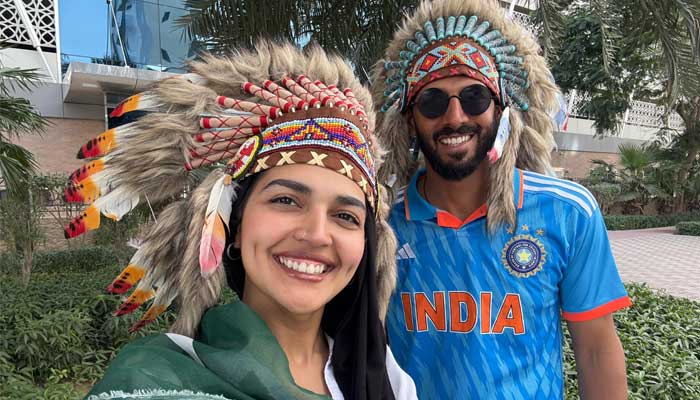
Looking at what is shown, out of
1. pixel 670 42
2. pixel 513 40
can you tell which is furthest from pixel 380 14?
pixel 513 40

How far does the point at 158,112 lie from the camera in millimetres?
1513

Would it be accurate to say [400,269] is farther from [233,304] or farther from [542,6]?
[542,6]

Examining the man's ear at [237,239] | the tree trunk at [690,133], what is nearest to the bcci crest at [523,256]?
the man's ear at [237,239]

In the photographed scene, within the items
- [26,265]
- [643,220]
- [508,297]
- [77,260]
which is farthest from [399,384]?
[643,220]

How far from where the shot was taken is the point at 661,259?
38.2ft

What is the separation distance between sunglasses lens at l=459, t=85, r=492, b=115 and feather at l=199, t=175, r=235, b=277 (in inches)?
37.1

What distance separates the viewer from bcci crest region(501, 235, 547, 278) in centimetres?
176

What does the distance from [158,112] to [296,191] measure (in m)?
0.52

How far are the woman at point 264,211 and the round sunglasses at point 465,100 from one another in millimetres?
363

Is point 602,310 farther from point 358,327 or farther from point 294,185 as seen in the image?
point 294,185

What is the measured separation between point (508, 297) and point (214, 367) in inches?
40.8

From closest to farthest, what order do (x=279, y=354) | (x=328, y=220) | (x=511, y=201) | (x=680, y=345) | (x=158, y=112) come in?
(x=279, y=354)
(x=328, y=220)
(x=158, y=112)
(x=511, y=201)
(x=680, y=345)

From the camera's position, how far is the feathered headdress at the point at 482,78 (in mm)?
1906

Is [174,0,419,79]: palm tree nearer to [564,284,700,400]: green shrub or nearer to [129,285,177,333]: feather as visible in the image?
[129,285,177,333]: feather
